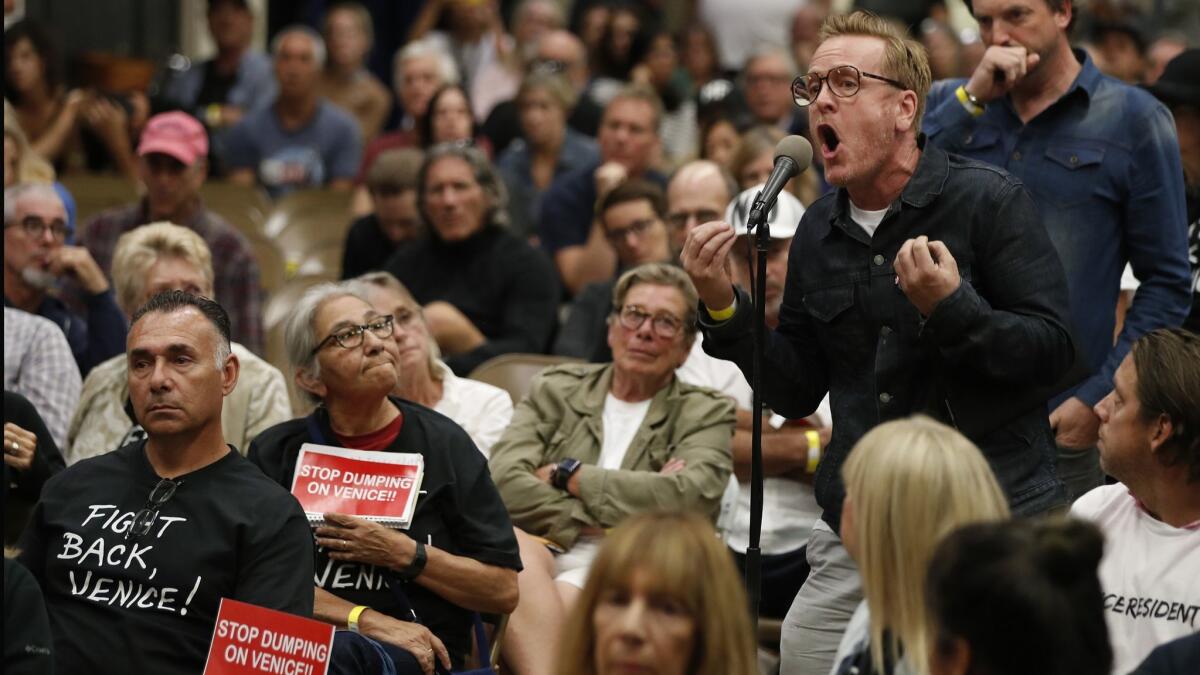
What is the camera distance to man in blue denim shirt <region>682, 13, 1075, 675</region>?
3494 millimetres

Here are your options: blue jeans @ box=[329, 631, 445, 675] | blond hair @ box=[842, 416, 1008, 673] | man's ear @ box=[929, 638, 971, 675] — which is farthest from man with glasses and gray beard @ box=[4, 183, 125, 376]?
man's ear @ box=[929, 638, 971, 675]

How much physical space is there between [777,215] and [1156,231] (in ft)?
5.55

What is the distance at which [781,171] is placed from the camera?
338 cm

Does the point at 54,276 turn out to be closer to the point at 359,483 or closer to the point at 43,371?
the point at 43,371

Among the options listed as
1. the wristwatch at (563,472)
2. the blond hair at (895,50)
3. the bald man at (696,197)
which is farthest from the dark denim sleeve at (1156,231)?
the bald man at (696,197)

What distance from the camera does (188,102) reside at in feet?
33.0

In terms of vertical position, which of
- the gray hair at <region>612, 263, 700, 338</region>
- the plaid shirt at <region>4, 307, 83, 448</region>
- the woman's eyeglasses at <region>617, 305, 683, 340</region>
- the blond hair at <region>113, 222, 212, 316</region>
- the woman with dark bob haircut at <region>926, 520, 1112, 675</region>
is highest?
the blond hair at <region>113, 222, 212, 316</region>

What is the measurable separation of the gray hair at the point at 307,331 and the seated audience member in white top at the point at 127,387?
1.42 ft

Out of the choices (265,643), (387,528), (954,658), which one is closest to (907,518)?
(954,658)

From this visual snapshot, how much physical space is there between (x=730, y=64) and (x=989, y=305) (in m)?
8.11

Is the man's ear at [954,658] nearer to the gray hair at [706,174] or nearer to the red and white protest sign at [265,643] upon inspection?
the red and white protest sign at [265,643]

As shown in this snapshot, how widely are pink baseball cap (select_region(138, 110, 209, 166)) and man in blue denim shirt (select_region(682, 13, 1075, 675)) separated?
3640mm

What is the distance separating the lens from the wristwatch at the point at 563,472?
16.0ft

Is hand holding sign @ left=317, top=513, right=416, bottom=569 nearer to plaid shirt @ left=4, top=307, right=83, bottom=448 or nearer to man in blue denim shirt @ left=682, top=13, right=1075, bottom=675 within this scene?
man in blue denim shirt @ left=682, top=13, right=1075, bottom=675
